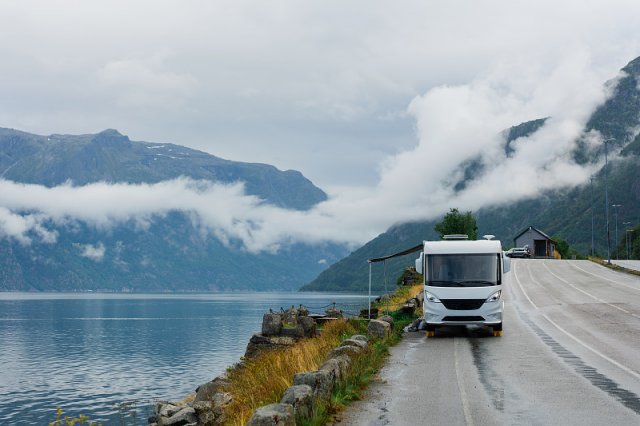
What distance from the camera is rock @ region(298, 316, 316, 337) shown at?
39.3 meters

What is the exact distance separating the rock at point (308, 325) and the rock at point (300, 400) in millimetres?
28616

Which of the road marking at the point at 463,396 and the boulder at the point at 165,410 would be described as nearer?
the road marking at the point at 463,396

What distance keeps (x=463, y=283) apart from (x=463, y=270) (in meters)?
0.52

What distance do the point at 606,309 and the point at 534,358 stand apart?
16.1 m

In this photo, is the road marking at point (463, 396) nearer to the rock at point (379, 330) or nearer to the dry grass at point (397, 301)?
the rock at point (379, 330)

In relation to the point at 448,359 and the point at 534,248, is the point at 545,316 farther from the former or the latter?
the point at 534,248

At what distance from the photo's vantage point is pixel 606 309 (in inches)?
1267

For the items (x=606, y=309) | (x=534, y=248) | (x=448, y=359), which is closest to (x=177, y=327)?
(x=534, y=248)

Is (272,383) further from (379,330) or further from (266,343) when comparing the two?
(266,343)

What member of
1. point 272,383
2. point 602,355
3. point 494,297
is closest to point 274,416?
point 272,383

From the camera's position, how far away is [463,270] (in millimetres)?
22875

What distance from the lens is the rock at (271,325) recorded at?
40688 millimetres

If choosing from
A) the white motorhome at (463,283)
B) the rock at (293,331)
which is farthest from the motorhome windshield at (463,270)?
the rock at (293,331)

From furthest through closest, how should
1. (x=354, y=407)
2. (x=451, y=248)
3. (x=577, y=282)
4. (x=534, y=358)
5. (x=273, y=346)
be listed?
1. (x=577, y=282)
2. (x=273, y=346)
3. (x=451, y=248)
4. (x=534, y=358)
5. (x=354, y=407)
